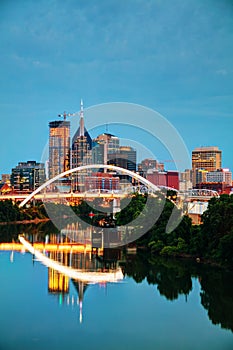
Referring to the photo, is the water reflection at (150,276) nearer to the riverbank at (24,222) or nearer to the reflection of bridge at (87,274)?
the reflection of bridge at (87,274)

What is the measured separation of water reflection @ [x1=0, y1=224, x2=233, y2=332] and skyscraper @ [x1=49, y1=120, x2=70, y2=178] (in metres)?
28.2

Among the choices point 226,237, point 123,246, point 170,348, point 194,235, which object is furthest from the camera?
point 123,246

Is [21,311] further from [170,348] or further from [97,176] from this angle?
[97,176]

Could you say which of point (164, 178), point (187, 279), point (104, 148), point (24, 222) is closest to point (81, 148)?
point (104, 148)

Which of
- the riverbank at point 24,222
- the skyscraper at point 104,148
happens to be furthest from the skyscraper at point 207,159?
the riverbank at point 24,222

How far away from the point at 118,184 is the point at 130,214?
1840 centimetres

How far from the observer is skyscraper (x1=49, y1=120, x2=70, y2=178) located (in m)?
38.1

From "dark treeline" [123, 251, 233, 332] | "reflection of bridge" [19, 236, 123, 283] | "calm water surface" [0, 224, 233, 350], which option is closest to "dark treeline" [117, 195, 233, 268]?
"dark treeline" [123, 251, 233, 332]

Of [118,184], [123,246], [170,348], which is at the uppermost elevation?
[118,184]

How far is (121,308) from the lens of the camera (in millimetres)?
6090

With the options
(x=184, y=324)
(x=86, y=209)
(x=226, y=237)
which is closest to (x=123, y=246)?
(x=226, y=237)

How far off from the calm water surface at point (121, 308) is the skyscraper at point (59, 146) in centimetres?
2980

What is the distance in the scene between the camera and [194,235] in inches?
348

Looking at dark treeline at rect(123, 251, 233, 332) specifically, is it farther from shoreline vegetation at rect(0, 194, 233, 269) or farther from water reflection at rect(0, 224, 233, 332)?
shoreline vegetation at rect(0, 194, 233, 269)
